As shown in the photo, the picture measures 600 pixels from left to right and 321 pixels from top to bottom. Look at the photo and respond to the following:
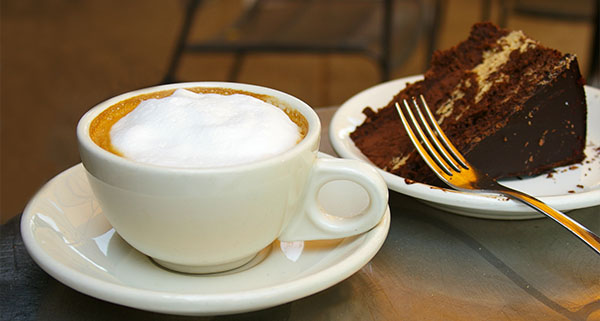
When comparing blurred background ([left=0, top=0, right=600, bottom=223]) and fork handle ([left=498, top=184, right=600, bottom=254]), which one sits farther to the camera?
blurred background ([left=0, top=0, right=600, bottom=223])

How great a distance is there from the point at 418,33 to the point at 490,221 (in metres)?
1.45

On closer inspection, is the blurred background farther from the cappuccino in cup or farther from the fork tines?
the cappuccino in cup

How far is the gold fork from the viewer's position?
2.18 ft

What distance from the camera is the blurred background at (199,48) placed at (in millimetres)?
1976

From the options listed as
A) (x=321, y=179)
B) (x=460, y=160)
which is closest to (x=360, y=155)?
(x=460, y=160)

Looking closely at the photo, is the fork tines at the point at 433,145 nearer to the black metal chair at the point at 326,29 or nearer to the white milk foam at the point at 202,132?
the white milk foam at the point at 202,132

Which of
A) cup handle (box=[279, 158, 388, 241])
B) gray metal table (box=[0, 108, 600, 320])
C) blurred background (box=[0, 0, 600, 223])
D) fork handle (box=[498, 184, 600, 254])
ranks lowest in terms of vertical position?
blurred background (box=[0, 0, 600, 223])

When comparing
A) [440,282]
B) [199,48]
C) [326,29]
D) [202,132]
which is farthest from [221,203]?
[326,29]

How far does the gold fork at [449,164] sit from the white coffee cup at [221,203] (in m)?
0.18

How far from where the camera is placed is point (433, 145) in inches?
30.3

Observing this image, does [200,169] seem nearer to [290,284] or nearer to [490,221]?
[290,284]

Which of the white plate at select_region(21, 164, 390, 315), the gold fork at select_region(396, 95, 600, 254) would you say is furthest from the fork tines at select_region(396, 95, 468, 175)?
the white plate at select_region(21, 164, 390, 315)

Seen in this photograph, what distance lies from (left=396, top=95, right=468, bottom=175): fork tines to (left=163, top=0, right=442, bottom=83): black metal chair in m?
1.04

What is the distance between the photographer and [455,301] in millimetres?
600
